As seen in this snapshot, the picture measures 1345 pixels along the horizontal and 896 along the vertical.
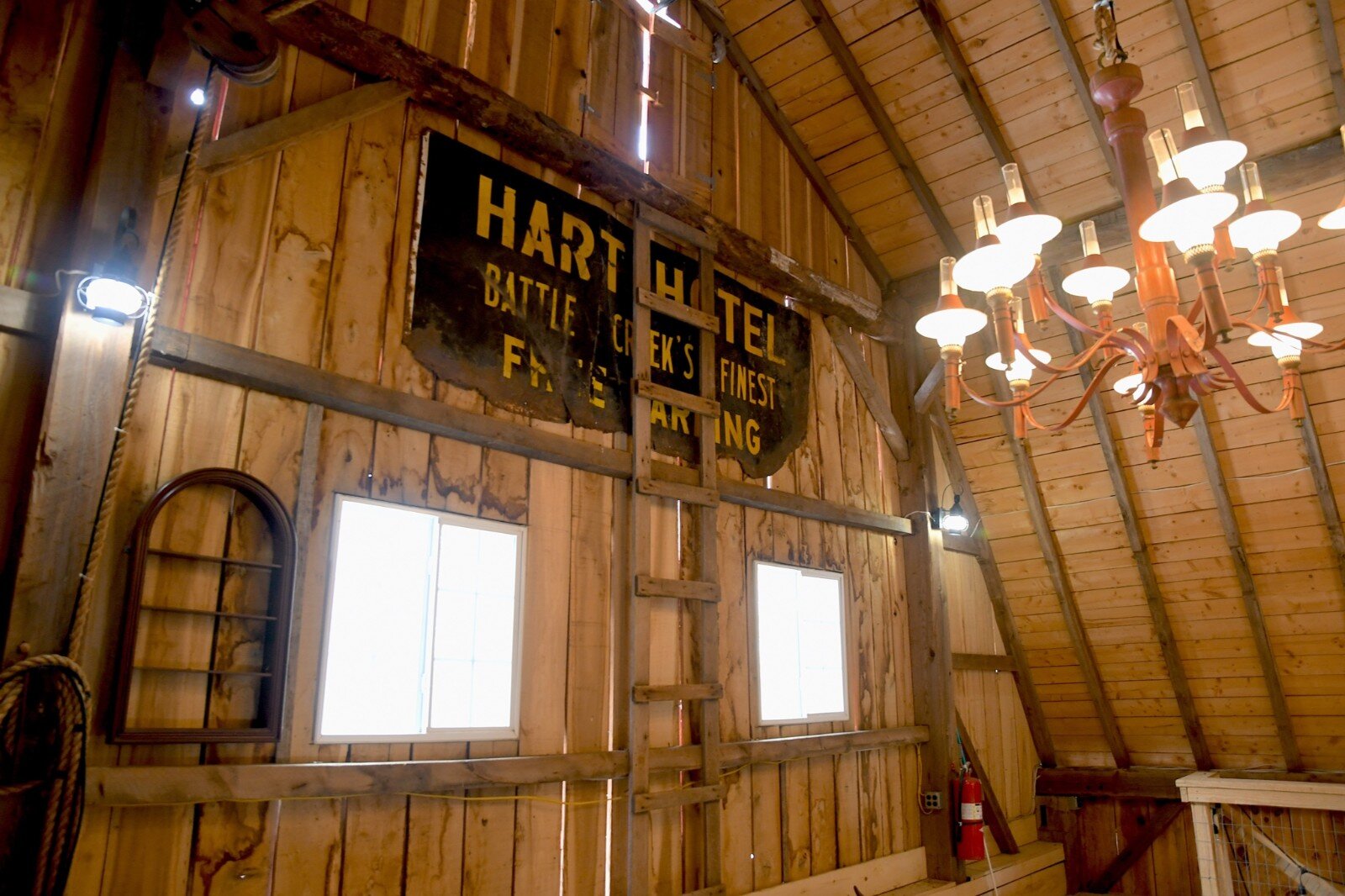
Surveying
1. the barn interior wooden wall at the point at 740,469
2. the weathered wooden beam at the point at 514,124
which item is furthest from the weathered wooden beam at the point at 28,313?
the weathered wooden beam at the point at 514,124

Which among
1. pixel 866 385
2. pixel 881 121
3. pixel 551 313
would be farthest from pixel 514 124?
pixel 866 385

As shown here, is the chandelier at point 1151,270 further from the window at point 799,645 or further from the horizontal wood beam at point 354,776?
the window at point 799,645

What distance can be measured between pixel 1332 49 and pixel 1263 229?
94.8 inches

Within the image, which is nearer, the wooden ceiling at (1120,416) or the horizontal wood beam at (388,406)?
the horizontal wood beam at (388,406)

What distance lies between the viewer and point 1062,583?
6.24 m

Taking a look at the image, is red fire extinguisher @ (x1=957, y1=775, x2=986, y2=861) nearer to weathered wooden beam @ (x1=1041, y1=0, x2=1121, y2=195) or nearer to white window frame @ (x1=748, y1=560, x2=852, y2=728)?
white window frame @ (x1=748, y1=560, x2=852, y2=728)

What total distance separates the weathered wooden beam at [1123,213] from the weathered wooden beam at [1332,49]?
0.68 feet

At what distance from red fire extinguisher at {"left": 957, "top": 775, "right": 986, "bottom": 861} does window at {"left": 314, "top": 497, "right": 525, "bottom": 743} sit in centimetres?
320

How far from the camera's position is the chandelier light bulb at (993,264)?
277 cm

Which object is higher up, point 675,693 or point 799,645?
point 799,645

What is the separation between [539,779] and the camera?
134 inches

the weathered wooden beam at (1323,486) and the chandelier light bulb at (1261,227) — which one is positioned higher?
the chandelier light bulb at (1261,227)

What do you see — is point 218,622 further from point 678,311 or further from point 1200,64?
point 1200,64

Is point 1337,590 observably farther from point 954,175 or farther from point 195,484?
point 195,484
